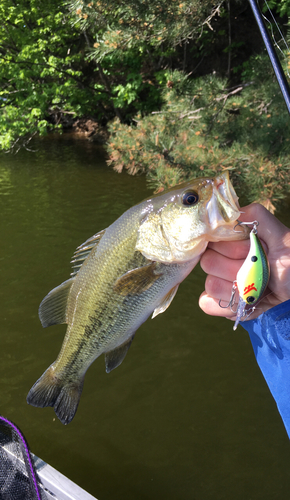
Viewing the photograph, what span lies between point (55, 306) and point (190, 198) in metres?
0.80

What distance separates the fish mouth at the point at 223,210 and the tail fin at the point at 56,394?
996 millimetres

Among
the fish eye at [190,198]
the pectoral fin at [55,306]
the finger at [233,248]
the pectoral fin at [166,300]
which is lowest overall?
the pectoral fin at [55,306]

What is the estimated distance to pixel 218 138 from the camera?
498 centimetres

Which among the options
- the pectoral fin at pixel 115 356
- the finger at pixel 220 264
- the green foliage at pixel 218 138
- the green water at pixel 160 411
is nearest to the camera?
the finger at pixel 220 264

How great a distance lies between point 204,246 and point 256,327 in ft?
1.35

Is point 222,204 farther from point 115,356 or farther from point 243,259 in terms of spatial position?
point 115,356

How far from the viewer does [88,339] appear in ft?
5.23

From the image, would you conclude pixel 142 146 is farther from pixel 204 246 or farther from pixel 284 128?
pixel 204 246

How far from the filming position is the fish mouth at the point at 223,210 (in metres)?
1.21

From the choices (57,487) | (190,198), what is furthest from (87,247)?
(57,487)

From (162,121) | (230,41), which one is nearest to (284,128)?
(162,121)

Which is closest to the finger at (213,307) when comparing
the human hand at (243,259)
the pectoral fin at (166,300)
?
the human hand at (243,259)

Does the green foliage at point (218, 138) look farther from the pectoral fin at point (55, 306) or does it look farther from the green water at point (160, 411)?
the pectoral fin at point (55, 306)

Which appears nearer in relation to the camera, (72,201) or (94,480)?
(94,480)
